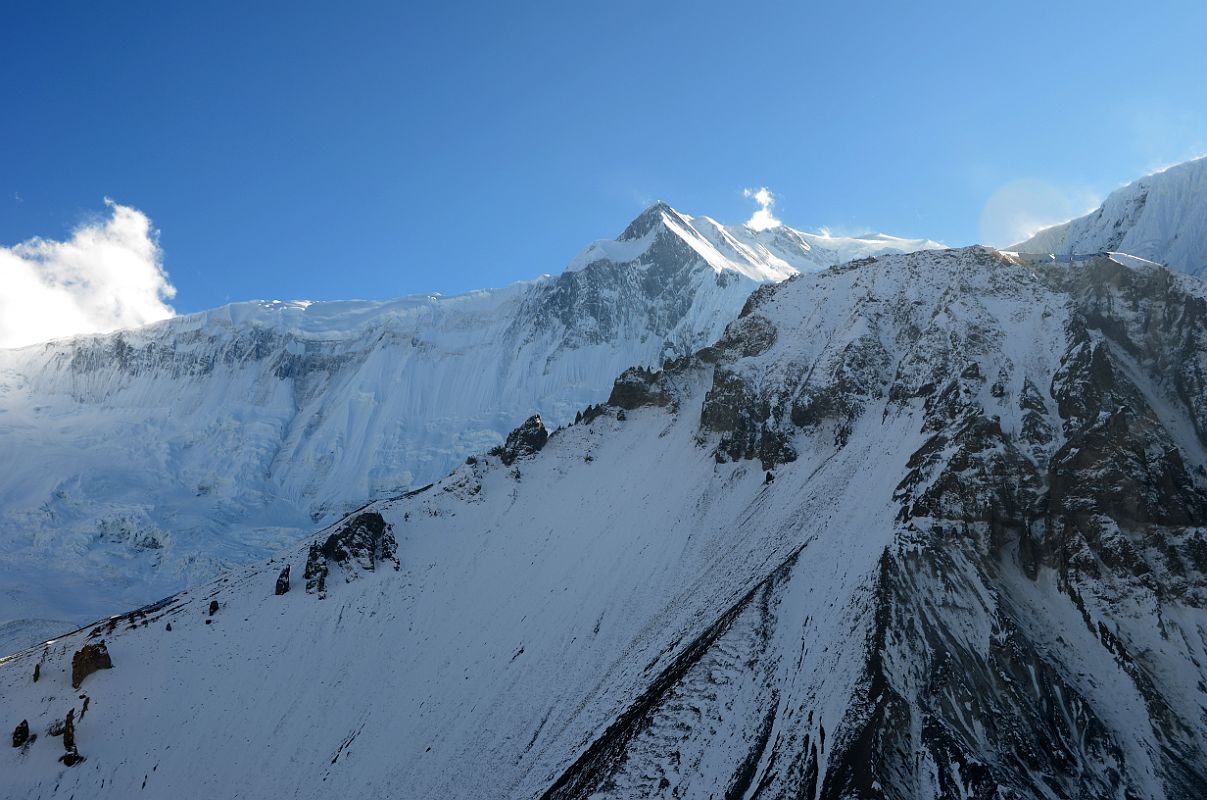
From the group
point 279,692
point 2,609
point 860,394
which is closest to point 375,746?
point 279,692

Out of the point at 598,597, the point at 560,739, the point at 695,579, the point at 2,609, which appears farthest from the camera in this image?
the point at 2,609

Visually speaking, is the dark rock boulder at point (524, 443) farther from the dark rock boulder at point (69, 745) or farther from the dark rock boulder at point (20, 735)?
the dark rock boulder at point (20, 735)

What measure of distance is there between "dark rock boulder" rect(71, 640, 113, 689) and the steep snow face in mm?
146789

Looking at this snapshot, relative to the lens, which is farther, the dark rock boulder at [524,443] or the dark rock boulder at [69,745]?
the dark rock boulder at [524,443]

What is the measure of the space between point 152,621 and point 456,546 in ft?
124

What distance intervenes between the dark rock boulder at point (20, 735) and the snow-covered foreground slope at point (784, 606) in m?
1.20

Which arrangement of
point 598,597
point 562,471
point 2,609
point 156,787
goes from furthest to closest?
point 2,609
point 562,471
point 598,597
point 156,787

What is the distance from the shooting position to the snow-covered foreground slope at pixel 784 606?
49.9 meters

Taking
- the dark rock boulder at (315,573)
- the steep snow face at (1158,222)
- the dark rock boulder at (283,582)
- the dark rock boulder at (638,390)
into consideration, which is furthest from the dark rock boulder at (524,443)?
the steep snow face at (1158,222)

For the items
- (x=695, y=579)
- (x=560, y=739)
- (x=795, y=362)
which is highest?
(x=795, y=362)

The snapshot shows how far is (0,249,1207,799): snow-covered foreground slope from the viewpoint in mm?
49875

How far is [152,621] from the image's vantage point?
90.6 metres

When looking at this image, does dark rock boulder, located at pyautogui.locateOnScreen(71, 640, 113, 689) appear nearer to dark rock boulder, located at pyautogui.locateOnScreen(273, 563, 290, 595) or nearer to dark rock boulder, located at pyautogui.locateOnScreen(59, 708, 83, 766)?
dark rock boulder, located at pyautogui.locateOnScreen(59, 708, 83, 766)

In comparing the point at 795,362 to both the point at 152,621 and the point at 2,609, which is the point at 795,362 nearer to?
the point at 152,621
